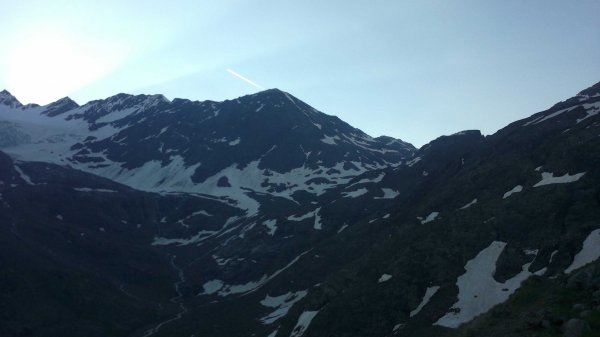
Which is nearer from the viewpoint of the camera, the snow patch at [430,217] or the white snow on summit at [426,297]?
the white snow on summit at [426,297]

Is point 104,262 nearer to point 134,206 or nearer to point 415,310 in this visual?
point 134,206

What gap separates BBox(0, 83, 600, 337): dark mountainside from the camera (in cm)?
4503

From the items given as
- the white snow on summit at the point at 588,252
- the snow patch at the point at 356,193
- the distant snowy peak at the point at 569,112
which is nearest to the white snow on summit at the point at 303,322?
the white snow on summit at the point at 588,252

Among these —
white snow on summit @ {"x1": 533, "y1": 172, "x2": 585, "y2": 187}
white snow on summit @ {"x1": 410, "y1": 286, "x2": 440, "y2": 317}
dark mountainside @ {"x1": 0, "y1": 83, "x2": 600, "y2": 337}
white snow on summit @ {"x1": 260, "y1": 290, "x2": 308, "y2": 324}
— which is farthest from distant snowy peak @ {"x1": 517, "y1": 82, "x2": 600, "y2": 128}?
white snow on summit @ {"x1": 260, "y1": 290, "x2": 308, "y2": 324}

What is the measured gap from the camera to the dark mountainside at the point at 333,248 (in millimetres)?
45031

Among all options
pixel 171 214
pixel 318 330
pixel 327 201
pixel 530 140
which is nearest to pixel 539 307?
pixel 318 330

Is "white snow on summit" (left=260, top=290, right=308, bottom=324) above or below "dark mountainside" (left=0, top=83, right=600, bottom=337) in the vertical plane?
below

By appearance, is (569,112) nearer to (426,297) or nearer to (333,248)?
(333,248)

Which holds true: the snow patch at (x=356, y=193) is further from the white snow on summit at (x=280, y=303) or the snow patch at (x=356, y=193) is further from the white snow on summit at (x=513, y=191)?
the white snow on summit at (x=513, y=191)

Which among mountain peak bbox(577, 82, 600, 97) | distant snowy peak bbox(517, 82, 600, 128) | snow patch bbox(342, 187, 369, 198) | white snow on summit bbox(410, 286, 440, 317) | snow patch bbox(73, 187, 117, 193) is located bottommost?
white snow on summit bbox(410, 286, 440, 317)

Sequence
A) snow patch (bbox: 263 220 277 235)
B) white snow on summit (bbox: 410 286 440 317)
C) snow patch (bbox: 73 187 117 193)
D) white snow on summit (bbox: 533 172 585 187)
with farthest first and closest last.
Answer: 1. snow patch (bbox: 73 187 117 193)
2. snow patch (bbox: 263 220 277 235)
3. white snow on summit (bbox: 533 172 585 187)
4. white snow on summit (bbox: 410 286 440 317)

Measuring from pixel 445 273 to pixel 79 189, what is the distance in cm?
12573

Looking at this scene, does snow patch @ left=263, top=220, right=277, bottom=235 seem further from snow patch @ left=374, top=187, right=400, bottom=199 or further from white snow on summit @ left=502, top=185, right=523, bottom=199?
white snow on summit @ left=502, top=185, right=523, bottom=199

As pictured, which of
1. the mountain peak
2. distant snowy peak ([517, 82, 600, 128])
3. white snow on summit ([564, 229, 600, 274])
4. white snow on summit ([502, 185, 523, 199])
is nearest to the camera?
white snow on summit ([564, 229, 600, 274])
